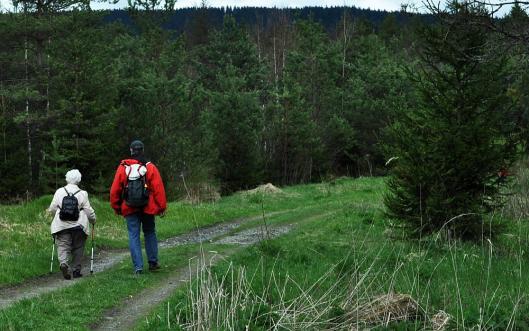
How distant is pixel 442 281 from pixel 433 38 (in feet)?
18.6

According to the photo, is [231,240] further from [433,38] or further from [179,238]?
[433,38]

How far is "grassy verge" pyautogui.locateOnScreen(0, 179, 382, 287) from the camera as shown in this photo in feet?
34.9

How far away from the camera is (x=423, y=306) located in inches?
238

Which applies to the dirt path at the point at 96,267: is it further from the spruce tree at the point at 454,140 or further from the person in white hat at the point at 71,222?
the spruce tree at the point at 454,140

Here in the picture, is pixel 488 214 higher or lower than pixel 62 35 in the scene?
lower

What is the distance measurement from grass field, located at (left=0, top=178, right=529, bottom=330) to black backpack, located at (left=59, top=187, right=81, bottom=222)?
3.61ft

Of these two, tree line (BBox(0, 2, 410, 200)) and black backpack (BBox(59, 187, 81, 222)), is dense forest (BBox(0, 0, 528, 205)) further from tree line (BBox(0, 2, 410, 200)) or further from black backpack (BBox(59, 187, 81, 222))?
black backpack (BBox(59, 187, 81, 222))

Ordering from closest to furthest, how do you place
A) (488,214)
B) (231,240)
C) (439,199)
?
(439,199) < (488,214) < (231,240)

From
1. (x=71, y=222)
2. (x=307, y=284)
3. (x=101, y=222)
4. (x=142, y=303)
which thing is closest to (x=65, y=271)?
(x=71, y=222)

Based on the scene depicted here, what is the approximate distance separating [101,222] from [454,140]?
381 inches

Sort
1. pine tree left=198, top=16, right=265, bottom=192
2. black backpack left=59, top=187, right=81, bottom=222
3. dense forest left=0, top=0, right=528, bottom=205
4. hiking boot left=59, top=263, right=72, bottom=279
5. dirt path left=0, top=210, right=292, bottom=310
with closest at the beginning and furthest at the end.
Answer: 1. dirt path left=0, top=210, right=292, bottom=310
2. hiking boot left=59, top=263, right=72, bottom=279
3. black backpack left=59, top=187, right=81, bottom=222
4. dense forest left=0, top=0, right=528, bottom=205
5. pine tree left=198, top=16, right=265, bottom=192

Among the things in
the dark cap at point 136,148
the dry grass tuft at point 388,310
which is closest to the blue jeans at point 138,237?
the dark cap at point 136,148

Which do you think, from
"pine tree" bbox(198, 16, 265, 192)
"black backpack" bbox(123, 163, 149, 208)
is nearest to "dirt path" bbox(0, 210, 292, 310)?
"black backpack" bbox(123, 163, 149, 208)

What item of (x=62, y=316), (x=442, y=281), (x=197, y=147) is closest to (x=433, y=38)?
(x=442, y=281)
